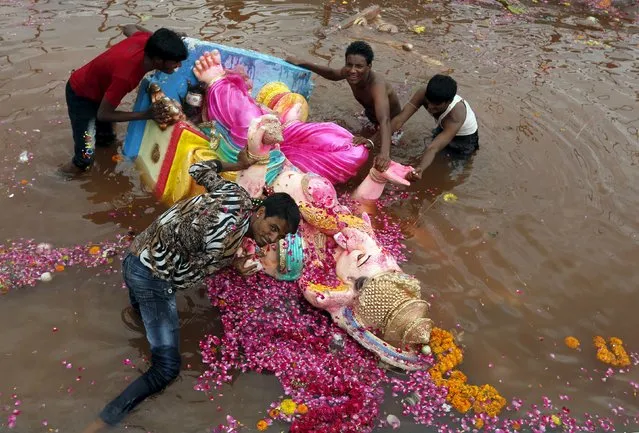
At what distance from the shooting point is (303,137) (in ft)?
17.1

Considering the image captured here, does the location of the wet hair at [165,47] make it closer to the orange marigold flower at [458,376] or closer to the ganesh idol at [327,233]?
the ganesh idol at [327,233]

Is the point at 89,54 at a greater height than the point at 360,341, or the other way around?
the point at 89,54

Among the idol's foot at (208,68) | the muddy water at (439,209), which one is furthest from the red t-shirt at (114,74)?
the muddy water at (439,209)

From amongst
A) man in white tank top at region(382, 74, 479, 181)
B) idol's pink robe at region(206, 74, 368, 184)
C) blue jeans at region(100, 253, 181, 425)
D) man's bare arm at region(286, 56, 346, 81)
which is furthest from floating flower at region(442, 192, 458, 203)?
blue jeans at region(100, 253, 181, 425)

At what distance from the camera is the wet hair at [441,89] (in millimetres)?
5480

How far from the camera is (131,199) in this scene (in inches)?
207

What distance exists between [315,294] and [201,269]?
3.37 ft

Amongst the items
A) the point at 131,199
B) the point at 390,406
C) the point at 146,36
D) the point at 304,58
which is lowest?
the point at 390,406

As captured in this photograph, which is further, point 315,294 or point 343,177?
point 343,177

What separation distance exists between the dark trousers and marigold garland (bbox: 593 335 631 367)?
506 centimetres

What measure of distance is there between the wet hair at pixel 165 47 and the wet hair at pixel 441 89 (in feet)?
8.55

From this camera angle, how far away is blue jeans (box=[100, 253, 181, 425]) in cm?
333

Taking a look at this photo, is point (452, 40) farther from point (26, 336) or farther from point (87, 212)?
point (26, 336)

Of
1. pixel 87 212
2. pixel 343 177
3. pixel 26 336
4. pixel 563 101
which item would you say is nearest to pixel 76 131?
pixel 87 212
